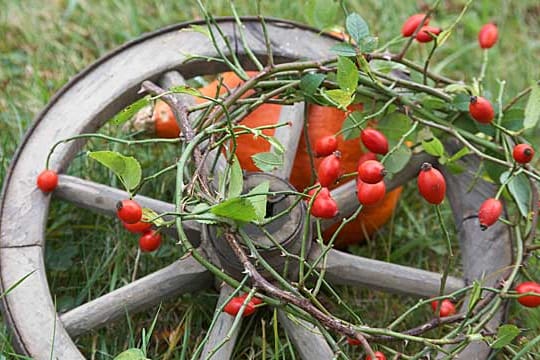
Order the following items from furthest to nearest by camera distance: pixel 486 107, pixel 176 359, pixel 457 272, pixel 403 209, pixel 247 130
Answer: pixel 403 209
pixel 457 272
pixel 176 359
pixel 486 107
pixel 247 130

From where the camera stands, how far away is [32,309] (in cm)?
125

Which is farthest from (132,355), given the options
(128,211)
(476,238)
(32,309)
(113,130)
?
(113,130)

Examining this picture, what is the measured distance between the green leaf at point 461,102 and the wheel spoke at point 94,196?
47 cm

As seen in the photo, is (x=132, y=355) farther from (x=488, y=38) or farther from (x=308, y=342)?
(x=488, y=38)

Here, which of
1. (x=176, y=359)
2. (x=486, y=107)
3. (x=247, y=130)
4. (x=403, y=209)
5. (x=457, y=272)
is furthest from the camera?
(x=403, y=209)

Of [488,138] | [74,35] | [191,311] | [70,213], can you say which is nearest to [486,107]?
[488,138]

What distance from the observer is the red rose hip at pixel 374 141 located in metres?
1.25

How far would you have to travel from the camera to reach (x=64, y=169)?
139cm

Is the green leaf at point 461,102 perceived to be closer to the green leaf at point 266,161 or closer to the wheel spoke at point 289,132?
the wheel spoke at point 289,132

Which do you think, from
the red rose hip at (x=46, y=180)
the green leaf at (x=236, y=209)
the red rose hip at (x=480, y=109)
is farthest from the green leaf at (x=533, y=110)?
the red rose hip at (x=46, y=180)

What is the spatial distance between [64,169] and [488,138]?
688 millimetres

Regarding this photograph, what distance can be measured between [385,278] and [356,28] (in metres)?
0.39

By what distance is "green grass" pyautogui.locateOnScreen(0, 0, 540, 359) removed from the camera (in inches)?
55.6

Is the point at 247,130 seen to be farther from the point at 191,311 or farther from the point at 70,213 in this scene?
the point at 70,213
